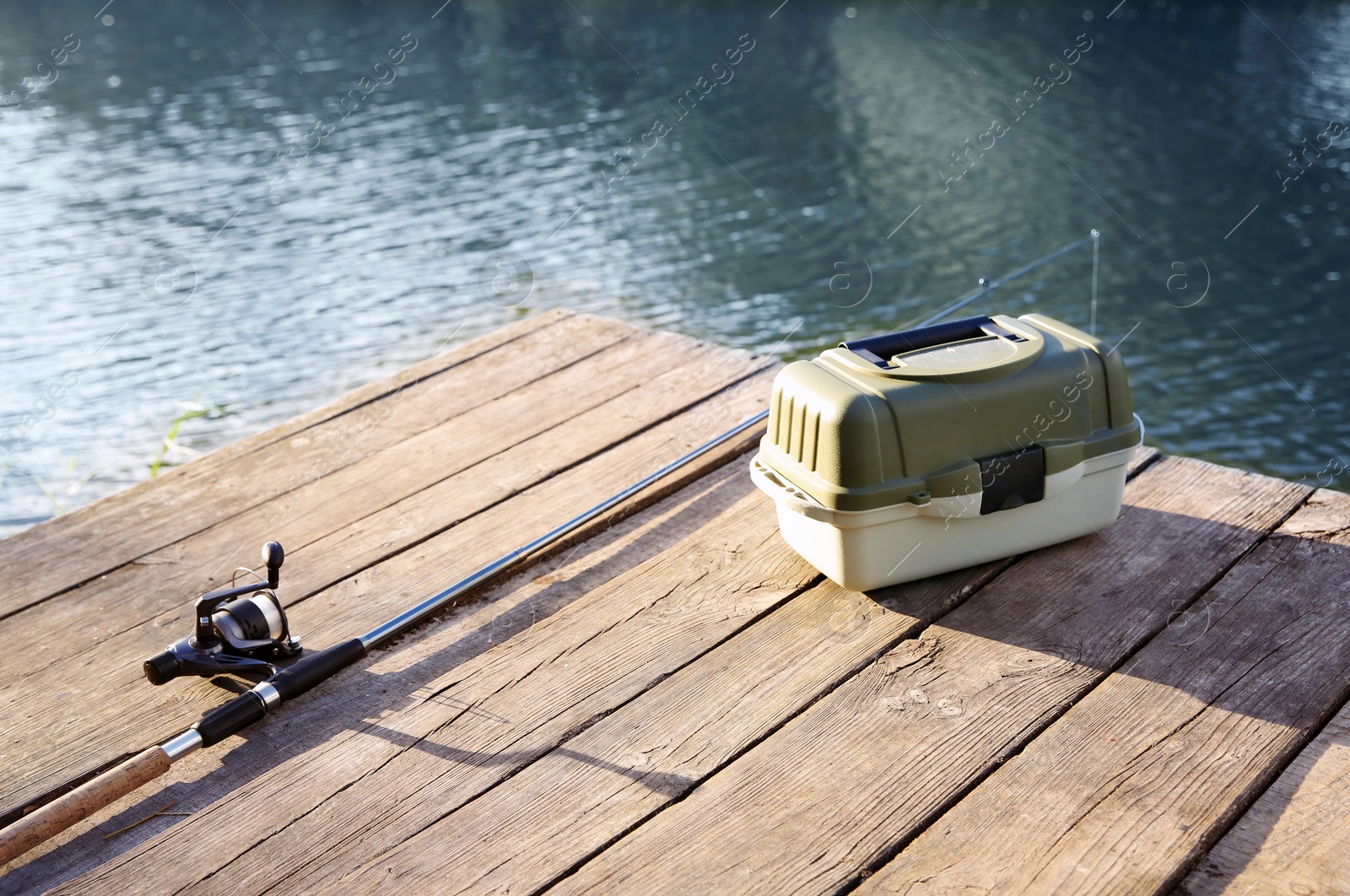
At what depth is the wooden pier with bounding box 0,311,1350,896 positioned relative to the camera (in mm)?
1611

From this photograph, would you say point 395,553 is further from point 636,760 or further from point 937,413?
point 937,413

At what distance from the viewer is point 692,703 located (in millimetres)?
1925

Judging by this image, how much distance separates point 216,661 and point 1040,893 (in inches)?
53.4

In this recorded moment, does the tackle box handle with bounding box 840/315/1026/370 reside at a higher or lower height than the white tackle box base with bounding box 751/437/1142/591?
higher

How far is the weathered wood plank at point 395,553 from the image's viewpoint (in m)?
1.96

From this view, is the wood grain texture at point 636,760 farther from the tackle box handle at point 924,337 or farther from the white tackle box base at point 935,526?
the tackle box handle at point 924,337

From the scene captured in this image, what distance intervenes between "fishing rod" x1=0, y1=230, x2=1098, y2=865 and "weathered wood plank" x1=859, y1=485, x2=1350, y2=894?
1.00m

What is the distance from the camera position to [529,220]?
6656 mm

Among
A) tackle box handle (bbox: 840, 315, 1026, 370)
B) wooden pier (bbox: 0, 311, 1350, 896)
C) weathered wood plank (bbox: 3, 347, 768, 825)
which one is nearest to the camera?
wooden pier (bbox: 0, 311, 1350, 896)

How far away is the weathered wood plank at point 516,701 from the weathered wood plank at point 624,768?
0.10 ft

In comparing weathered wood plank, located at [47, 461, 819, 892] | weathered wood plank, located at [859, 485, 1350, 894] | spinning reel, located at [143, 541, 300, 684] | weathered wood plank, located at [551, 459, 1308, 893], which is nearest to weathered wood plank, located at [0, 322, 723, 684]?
spinning reel, located at [143, 541, 300, 684]

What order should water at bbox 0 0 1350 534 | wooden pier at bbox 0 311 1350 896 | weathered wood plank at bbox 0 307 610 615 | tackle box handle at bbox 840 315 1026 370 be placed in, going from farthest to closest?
water at bbox 0 0 1350 534 → weathered wood plank at bbox 0 307 610 615 → tackle box handle at bbox 840 315 1026 370 → wooden pier at bbox 0 311 1350 896

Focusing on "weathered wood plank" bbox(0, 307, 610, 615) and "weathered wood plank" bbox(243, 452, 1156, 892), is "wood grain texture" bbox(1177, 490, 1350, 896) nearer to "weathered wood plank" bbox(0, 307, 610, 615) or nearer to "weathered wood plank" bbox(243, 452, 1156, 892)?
"weathered wood plank" bbox(243, 452, 1156, 892)

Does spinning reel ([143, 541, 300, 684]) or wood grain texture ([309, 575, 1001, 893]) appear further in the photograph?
spinning reel ([143, 541, 300, 684])
